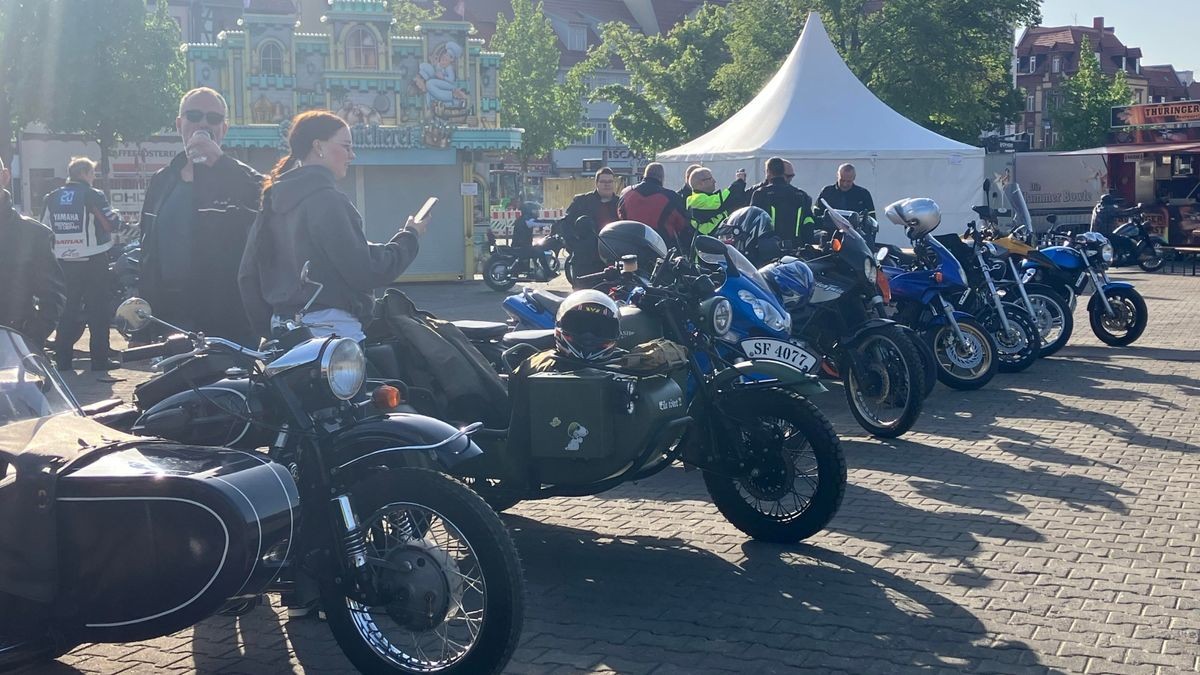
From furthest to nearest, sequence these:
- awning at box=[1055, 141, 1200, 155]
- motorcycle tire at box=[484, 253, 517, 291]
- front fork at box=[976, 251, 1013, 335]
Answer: awning at box=[1055, 141, 1200, 155], motorcycle tire at box=[484, 253, 517, 291], front fork at box=[976, 251, 1013, 335]

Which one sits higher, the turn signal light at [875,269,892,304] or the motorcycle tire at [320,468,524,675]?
the turn signal light at [875,269,892,304]

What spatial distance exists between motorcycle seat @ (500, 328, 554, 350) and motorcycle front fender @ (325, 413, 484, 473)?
2.14 m

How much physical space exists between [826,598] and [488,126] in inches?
815

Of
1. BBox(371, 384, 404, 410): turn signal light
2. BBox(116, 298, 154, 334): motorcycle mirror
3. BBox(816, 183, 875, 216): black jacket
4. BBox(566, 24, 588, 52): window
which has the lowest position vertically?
BBox(371, 384, 404, 410): turn signal light

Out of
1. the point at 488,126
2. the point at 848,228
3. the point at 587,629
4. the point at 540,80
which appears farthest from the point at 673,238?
the point at 540,80

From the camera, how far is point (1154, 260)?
1009 inches

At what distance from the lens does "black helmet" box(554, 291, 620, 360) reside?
5.43 metres

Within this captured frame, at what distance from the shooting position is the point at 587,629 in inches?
191

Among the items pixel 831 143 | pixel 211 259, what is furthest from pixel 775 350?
pixel 831 143

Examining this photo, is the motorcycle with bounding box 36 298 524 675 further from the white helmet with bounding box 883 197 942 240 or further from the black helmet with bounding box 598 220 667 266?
the white helmet with bounding box 883 197 942 240

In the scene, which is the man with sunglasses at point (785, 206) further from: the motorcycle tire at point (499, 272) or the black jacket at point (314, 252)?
the motorcycle tire at point (499, 272)

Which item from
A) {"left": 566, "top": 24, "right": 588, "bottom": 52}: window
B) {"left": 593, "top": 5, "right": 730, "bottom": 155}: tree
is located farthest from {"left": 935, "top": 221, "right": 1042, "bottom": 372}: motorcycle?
{"left": 566, "top": 24, "right": 588, "bottom": 52}: window

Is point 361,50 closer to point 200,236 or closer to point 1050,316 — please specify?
point 1050,316

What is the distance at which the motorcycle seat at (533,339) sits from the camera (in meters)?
6.35
